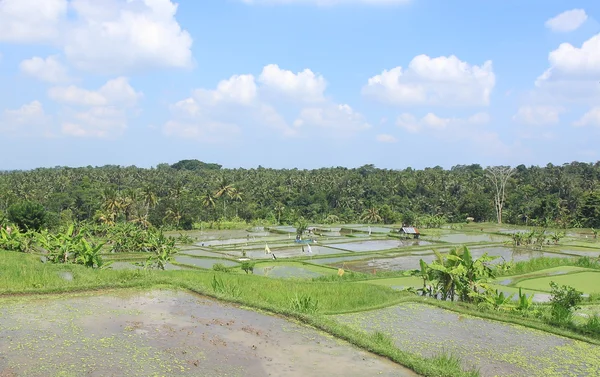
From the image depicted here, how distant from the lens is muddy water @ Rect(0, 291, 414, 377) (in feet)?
21.6

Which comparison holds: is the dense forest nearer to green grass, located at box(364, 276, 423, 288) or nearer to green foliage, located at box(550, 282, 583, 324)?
green grass, located at box(364, 276, 423, 288)

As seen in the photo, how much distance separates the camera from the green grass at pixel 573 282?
19.3m

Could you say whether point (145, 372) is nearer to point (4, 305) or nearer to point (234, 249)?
point (4, 305)

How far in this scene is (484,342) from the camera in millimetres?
9625

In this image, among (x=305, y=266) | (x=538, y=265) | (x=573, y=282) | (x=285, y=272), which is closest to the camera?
(x=573, y=282)

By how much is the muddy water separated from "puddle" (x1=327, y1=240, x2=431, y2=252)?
89.4 feet

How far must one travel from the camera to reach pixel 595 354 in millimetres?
9320

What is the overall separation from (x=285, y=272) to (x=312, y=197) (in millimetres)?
46342

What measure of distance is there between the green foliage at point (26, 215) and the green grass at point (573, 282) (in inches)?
1167

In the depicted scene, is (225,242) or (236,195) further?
(236,195)

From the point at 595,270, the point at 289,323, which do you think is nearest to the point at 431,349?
the point at 289,323

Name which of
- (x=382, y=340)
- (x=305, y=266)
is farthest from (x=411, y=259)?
(x=382, y=340)

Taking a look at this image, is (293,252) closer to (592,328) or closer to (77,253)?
(77,253)

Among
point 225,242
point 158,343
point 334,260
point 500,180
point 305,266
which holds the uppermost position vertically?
point 500,180
